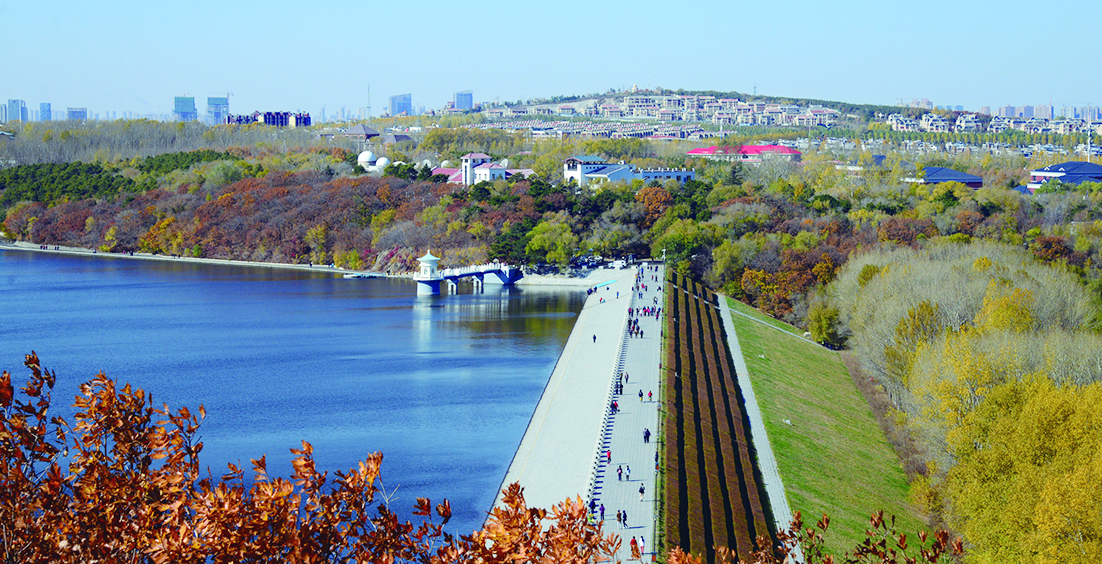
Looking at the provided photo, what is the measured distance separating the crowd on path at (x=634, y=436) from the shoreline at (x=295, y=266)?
16.3 meters

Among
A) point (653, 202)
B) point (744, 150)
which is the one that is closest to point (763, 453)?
point (653, 202)

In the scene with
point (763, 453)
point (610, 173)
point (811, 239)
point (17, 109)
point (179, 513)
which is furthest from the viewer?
point (17, 109)

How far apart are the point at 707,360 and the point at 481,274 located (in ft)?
83.4

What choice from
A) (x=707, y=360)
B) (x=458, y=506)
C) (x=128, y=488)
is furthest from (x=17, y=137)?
(x=128, y=488)

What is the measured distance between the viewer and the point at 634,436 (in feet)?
79.8

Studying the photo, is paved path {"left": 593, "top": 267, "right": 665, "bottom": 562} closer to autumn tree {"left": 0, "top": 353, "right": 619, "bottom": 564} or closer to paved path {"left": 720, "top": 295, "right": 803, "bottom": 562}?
paved path {"left": 720, "top": 295, "right": 803, "bottom": 562}

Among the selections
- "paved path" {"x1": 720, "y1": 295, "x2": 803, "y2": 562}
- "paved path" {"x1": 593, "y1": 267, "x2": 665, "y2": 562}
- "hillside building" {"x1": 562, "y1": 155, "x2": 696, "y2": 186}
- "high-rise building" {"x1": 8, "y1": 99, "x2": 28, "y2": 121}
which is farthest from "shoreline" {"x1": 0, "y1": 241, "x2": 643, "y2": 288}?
"high-rise building" {"x1": 8, "y1": 99, "x2": 28, "y2": 121}

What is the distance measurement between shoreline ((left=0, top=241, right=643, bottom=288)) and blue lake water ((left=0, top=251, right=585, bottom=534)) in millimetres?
2503

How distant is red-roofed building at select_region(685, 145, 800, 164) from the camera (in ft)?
343

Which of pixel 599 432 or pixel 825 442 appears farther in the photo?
pixel 825 442

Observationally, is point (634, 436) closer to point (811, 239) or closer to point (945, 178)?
point (811, 239)

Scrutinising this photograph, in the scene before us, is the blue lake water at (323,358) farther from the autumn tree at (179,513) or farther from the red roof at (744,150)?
the red roof at (744,150)

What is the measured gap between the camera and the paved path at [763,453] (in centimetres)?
2164

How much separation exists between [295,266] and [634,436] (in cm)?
4768
